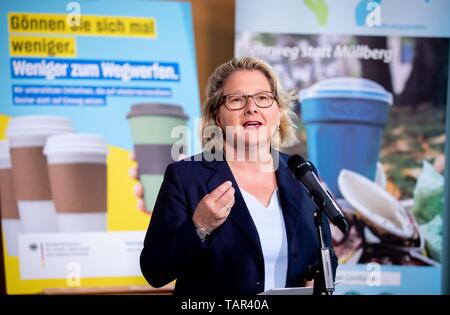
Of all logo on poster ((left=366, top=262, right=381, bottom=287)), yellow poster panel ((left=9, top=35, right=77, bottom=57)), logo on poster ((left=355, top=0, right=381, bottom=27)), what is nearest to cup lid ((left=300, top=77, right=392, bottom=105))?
logo on poster ((left=355, top=0, right=381, bottom=27))

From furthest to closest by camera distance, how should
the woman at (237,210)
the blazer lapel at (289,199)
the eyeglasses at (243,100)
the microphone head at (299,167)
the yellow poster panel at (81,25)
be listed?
1. the yellow poster panel at (81,25)
2. the eyeglasses at (243,100)
3. the blazer lapel at (289,199)
4. the woman at (237,210)
5. the microphone head at (299,167)

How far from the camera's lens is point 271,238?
73.7 inches

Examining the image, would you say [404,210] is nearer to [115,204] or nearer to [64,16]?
[115,204]

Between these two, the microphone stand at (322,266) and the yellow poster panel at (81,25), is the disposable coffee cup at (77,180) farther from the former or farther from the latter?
the microphone stand at (322,266)

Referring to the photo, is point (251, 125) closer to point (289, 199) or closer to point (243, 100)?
point (243, 100)

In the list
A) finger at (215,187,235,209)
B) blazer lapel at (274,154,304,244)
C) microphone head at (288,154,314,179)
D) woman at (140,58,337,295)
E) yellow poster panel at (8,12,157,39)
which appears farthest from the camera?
yellow poster panel at (8,12,157,39)

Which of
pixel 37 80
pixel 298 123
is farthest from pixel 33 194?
pixel 298 123

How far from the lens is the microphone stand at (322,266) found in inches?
62.4

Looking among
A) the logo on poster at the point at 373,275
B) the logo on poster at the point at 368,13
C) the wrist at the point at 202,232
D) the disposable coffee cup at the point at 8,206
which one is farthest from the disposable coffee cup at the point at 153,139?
the wrist at the point at 202,232

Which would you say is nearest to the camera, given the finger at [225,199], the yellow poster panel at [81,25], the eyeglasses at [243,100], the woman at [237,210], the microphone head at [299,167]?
the finger at [225,199]

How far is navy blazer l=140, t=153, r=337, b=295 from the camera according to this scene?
180 centimetres

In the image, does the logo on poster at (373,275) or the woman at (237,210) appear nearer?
the woman at (237,210)

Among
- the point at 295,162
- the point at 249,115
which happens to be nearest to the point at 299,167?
the point at 295,162

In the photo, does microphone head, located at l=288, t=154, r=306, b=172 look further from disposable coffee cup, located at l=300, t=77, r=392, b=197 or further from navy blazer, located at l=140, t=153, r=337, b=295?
disposable coffee cup, located at l=300, t=77, r=392, b=197
